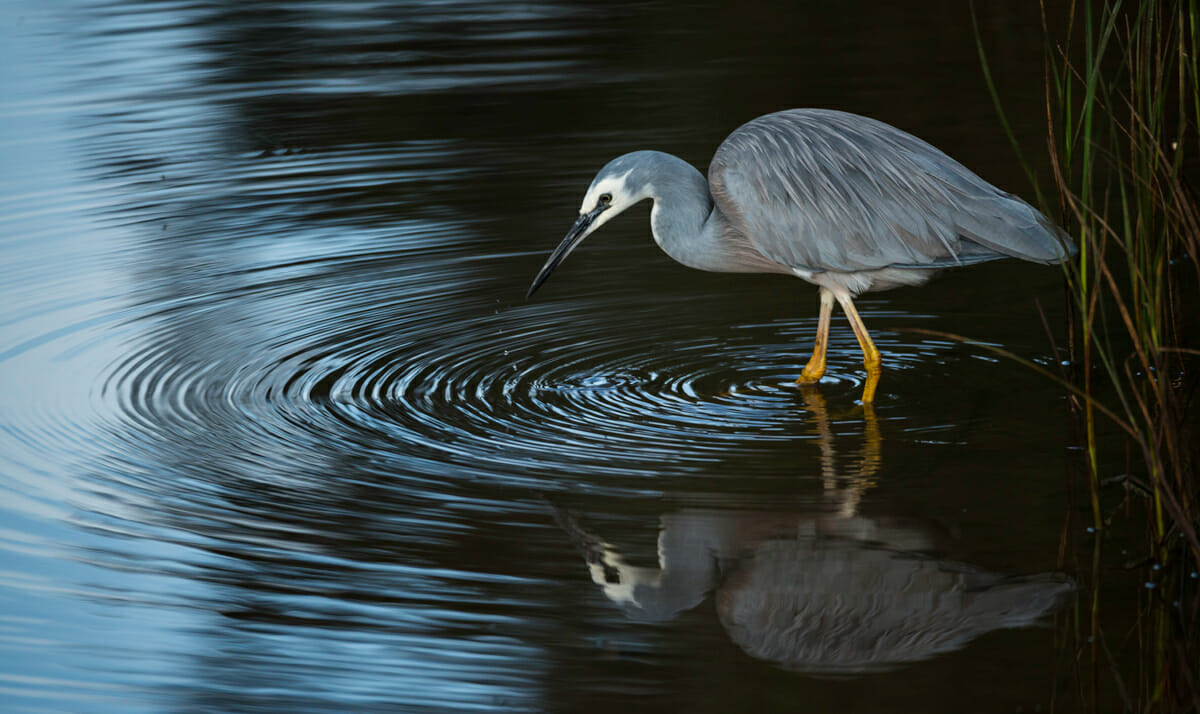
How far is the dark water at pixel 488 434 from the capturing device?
4227mm

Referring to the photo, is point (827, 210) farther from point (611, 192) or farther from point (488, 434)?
point (488, 434)

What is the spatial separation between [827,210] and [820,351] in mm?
613

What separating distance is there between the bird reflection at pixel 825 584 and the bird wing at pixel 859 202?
1.20 metres

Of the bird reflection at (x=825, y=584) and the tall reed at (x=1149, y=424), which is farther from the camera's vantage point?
the bird reflection at (x=825, y=584)

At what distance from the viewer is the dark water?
4227 mm

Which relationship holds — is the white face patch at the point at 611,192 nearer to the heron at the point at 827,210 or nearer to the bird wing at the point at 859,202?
the heron at the point at 827,210

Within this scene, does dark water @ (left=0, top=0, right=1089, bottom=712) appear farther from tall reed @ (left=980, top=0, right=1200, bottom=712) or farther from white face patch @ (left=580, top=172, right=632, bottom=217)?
white face patch @ (left=580, top=172, right=632, bottom=217)

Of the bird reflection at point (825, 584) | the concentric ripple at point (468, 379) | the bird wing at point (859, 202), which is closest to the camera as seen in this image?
the bird reflection at point (825, 584)

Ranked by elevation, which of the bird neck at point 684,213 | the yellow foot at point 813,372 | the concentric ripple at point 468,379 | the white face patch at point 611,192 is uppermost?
the white face patch at point 611,192

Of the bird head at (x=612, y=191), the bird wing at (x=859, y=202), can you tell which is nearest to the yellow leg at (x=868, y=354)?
the bird wing at (x=859, y=202)

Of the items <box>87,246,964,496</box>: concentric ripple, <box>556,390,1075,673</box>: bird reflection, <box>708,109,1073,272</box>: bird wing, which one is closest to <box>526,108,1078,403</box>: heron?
<box>708,109,1073,272</box>: bird wing

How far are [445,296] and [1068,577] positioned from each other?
159 inches

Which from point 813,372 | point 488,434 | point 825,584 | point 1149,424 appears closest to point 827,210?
point 813,372

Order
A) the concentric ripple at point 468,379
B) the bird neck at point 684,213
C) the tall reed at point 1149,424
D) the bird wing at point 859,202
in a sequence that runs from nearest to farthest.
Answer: the tall reed at point 1149,424 → the concentric ripple at point 468,379 → the bird wing at point 859,202 → the bird neck at point 684,213
